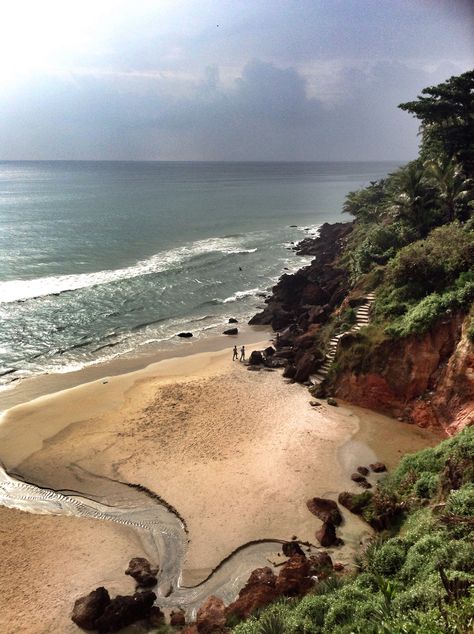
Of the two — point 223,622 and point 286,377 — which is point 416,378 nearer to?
point 286,377

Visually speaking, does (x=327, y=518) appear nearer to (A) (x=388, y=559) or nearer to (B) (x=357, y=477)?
(B) (x=357, y=477)

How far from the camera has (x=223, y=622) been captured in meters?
12.2

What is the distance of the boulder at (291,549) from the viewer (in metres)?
15.2

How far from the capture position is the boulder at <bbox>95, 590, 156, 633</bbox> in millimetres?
13047

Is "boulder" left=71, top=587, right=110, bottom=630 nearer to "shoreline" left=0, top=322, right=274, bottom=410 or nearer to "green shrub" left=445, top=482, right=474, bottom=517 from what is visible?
"green shrub" left=445, top=482, right=474, bottom=517

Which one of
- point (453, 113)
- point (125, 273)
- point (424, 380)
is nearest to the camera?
point (424, 380)

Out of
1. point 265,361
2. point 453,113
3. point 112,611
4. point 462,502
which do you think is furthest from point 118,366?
point 453,113

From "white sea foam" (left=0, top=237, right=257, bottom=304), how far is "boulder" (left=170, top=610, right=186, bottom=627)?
38.3 m

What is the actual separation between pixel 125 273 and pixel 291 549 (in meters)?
45.5

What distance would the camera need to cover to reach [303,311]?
128 ft

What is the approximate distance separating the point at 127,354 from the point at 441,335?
868 inches

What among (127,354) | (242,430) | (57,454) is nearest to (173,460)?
(242,430)

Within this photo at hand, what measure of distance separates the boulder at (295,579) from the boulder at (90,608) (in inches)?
204

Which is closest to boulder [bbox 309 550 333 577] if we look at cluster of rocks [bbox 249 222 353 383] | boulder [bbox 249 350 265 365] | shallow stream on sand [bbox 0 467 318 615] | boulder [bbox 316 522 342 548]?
boulder [bbox 316 522 342 548]
